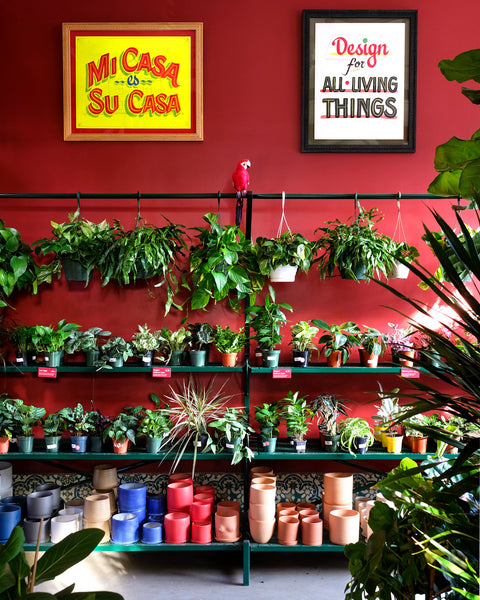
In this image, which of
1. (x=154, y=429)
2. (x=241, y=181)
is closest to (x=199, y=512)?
(x=154, y=429)

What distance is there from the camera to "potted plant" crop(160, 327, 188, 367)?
3332mm

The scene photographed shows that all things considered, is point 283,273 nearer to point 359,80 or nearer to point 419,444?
point 419,444

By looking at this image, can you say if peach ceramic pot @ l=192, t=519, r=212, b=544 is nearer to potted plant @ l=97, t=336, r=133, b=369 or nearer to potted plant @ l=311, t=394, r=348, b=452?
potted plant @ l=311, t=394, r=348, b=452

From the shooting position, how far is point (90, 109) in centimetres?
356

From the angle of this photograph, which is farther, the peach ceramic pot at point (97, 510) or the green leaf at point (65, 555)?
the peach ceramic pot at point (97, 510)

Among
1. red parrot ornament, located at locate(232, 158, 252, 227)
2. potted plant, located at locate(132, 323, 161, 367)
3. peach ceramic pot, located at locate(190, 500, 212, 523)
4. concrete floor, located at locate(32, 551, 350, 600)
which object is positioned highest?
red parrot ornament, located at locate(232, 158, 252, 227)

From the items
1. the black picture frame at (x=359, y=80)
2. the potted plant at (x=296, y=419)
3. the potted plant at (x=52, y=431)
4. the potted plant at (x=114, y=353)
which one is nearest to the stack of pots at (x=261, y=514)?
the potted plant at (x=296, y=419)

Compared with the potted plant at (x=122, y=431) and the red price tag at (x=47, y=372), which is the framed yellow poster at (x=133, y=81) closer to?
the red price tag at (x=47, y=372)

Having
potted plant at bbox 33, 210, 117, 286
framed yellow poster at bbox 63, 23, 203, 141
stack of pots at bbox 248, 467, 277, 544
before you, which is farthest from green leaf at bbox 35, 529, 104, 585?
framed yellow poster at bbox 63, 23, 203, 141

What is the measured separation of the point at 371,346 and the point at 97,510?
6.20 feet

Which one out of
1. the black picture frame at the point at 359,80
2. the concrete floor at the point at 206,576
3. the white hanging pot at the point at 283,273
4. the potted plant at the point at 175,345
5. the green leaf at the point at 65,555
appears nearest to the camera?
the green leaf at the point at 65,555

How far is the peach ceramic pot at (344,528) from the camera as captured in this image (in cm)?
309

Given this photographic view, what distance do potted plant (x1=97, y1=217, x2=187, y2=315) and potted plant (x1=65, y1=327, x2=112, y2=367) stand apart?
35cm

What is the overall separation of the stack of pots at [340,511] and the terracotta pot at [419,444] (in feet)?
1.40
